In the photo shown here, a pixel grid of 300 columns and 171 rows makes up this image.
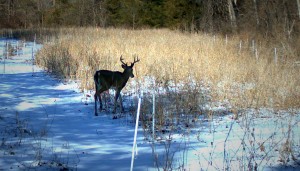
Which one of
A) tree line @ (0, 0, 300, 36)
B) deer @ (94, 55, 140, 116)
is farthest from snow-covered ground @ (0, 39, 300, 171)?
tree line @ (0, 0, 300, 36)

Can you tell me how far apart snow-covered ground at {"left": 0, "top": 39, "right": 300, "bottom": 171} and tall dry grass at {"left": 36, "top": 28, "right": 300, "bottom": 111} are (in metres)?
1.06

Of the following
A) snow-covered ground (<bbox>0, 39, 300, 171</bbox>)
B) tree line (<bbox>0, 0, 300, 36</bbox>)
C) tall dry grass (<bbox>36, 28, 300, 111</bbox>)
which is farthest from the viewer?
tree line (<bbox>0, 0, 300, 36</bbox>)

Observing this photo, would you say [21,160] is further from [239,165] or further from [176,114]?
[176,114]

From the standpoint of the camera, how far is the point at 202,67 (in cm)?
1085

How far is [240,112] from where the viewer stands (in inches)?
269

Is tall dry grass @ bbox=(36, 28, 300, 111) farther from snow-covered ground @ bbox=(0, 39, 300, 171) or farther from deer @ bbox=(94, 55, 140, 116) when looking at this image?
deer @ bbox=(94, 55, 140, 116)

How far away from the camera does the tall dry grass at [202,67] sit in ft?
26.0

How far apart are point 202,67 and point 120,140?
6047 mm

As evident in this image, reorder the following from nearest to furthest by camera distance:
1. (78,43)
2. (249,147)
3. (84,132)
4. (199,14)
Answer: (249,147), (84,132), (78,43), (199,14)

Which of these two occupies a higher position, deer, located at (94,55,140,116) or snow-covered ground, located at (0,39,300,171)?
deer, located at (94,55,140,116)

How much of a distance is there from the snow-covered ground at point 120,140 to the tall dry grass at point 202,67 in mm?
1056

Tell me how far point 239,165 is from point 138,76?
6359 millimetres

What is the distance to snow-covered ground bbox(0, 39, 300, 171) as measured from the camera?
14.1 feet

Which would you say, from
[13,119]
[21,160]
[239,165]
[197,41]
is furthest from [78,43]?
[239,165]
